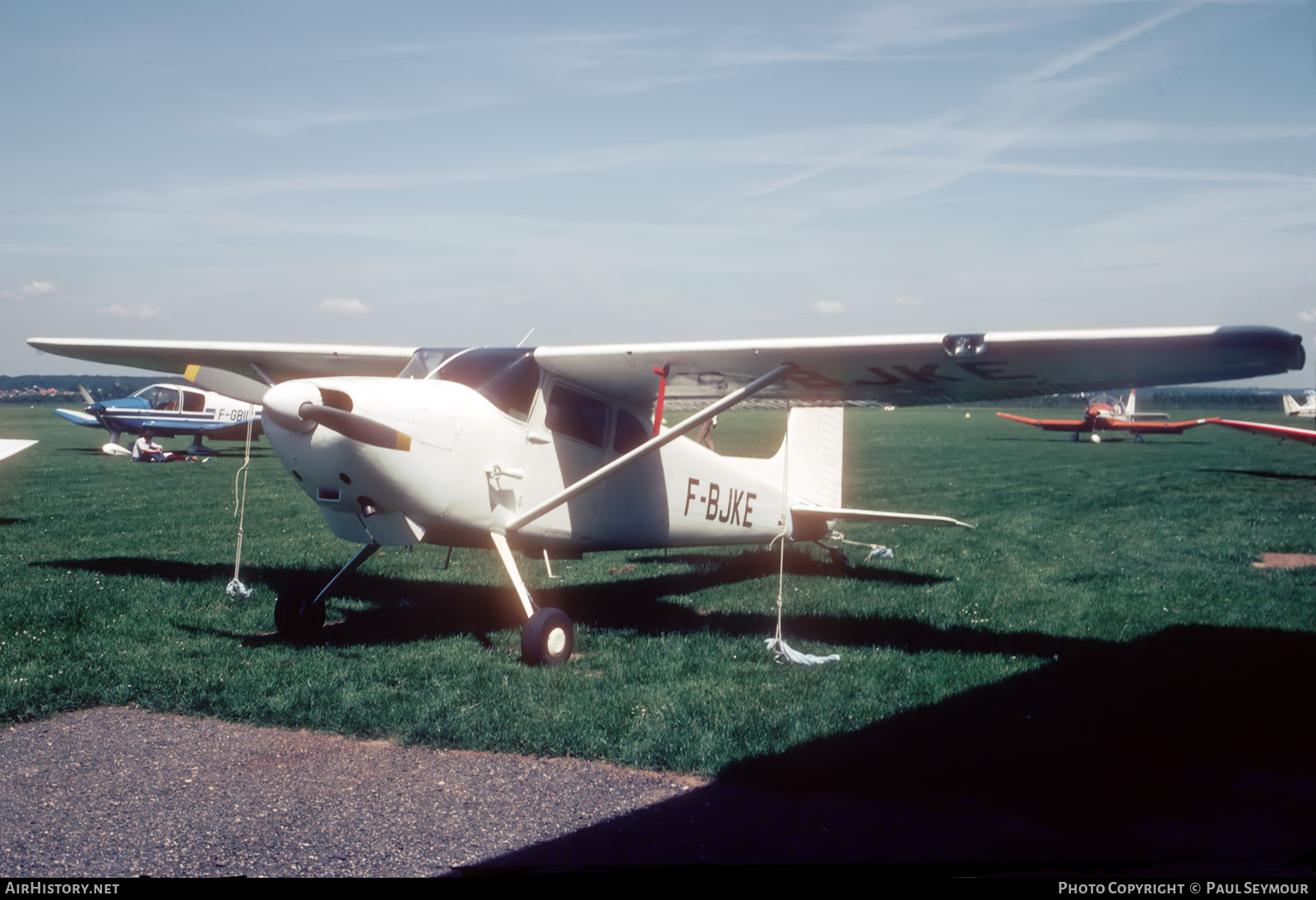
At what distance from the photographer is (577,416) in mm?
7520

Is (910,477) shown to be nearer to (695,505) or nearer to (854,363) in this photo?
(695,505)

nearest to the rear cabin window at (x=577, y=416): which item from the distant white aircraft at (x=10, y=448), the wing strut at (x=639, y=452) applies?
the wing strut at (x=639, y=452)

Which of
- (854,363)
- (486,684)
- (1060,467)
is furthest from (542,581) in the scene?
(1060,467)

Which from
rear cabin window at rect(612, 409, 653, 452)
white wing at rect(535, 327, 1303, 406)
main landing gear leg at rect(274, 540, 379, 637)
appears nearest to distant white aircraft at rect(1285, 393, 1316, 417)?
white wing at rect(535, 327, 1303, 406)

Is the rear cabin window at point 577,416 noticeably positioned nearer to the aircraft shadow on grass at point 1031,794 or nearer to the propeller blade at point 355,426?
the propeller blade at point 355,426

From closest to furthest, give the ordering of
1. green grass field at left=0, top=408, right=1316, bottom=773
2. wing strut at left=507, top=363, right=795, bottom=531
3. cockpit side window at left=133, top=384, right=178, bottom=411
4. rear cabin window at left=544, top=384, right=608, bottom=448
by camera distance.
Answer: green grass field at left=0, top=408, right=1316, bottom=773 → wing strut at left=507, top=363, right=795, bottom=531 → rear cabin window at left=544, top=384, right=608, bottom=448 → cockpit side window at left=133, top=384, right=178, bottom=411

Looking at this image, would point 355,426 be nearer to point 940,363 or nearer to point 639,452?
point 639,452

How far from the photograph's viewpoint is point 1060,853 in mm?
3488

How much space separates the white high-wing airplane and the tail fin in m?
1.30

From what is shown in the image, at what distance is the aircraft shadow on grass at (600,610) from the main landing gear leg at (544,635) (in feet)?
2.10

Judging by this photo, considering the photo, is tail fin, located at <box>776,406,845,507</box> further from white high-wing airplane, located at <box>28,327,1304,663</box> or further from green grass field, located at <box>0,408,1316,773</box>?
white high-wing airplane, located at <box>28,327,1304,663</box>

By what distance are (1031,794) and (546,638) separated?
332 centimetres

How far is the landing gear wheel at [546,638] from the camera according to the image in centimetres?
620

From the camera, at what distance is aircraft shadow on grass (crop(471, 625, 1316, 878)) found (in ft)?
11.4
